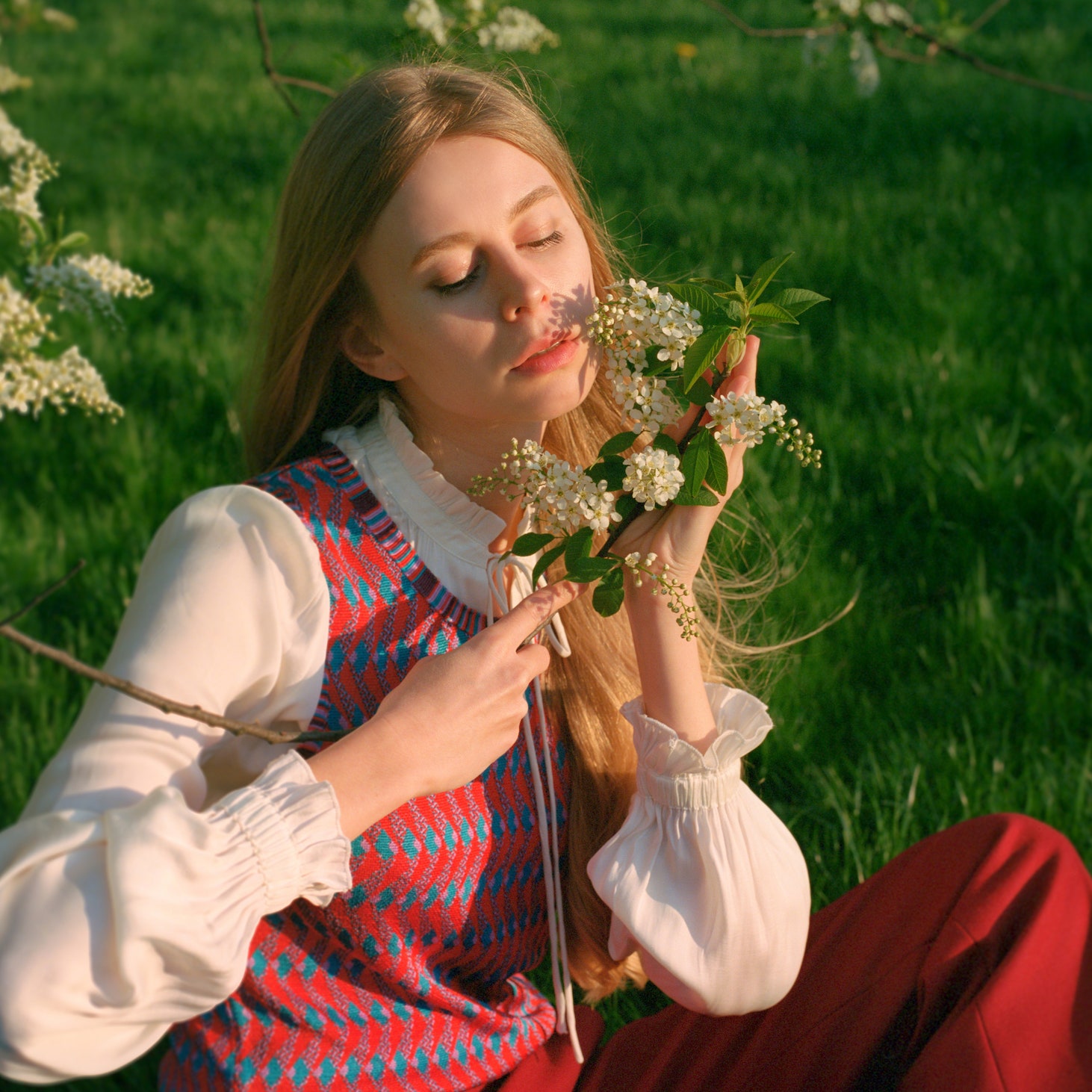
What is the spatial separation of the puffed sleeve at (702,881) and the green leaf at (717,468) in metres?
0.48

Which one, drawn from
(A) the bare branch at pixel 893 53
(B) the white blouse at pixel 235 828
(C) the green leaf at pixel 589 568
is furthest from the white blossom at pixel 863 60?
(C) the green leaf at pixel 589 568

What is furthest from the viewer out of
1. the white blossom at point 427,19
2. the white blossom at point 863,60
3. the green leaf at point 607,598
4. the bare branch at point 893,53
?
the white blossom at point 863,60

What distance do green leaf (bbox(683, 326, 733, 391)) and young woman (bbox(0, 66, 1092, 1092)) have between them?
19 centimetres

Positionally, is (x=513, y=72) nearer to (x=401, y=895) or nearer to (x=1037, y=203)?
(x=401, y=895)

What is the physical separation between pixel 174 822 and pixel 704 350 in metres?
0.89

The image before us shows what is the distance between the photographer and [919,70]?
654 cm

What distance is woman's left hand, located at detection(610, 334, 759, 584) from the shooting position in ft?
5.62

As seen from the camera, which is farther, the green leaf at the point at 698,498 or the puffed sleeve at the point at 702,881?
the puffed sleeve at the point at 702,881

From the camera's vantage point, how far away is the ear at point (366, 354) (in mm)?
1993

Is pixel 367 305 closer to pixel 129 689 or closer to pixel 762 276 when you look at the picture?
pixel 762 276

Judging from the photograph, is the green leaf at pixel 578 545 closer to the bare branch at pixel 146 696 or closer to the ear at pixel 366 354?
the bare branch at pixel 146 696

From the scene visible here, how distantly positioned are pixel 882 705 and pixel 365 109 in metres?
1.96

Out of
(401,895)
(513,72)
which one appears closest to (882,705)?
(401,895)

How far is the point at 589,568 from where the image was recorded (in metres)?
1.61
